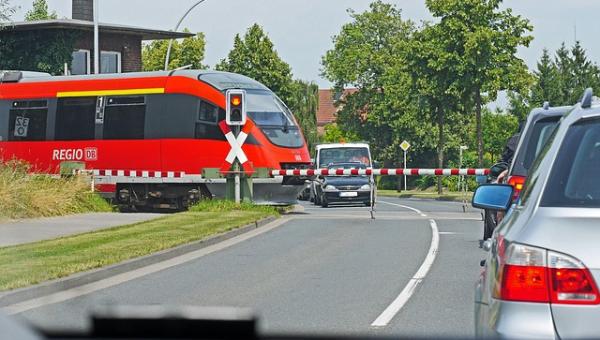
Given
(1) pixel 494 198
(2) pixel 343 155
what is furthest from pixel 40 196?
(1) pixel 494 198

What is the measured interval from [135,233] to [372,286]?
24.8 ft

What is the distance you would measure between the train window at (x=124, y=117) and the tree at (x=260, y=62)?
134ft

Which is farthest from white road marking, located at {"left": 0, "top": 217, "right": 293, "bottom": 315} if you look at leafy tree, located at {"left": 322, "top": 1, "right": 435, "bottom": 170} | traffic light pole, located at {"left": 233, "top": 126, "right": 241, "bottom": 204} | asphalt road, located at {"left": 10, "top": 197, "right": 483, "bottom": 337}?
leafy tree, located at {"left": 322, "top": 1, "right": 435, "bottom": 170}

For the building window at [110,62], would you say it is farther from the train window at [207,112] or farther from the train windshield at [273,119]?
the train window at [207,112]

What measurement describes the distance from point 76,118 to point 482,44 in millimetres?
26292

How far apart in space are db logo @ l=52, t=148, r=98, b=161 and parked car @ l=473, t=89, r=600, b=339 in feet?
88.0

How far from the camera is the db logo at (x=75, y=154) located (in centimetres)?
3147

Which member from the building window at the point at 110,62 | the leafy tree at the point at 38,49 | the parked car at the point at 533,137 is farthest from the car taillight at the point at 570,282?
the building window at the point at 110,62

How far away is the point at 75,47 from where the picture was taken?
174 ft

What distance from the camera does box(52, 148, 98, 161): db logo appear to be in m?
31.5

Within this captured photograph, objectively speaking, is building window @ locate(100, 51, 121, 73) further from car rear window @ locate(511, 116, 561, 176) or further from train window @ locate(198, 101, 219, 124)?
car rear window @ locate(511, 116, 561, 176)

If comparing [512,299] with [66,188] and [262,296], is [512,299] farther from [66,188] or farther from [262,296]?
[66,188]

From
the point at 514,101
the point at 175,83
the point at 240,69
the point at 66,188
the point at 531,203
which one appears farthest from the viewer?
the point at 514,101

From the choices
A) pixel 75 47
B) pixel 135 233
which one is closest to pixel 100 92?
pixel 135 233
